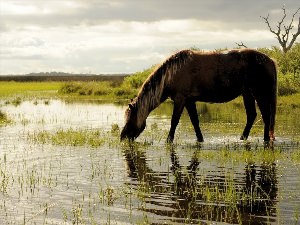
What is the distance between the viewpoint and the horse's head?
14.2 m

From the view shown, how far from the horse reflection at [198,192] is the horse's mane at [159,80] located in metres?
3.12

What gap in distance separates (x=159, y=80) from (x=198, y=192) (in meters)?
6.48

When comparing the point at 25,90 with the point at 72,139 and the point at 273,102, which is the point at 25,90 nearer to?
the point at 72,139

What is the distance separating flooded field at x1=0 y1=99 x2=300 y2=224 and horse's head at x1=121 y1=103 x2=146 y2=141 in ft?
1.47

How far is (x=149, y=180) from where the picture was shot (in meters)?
9.37

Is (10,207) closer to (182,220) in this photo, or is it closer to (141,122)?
(182,220)

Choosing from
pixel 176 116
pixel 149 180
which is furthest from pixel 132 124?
pixel 149 180

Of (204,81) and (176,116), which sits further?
(204,81)

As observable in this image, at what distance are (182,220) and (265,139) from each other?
8066mm

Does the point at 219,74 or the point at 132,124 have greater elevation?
the point at 219,74

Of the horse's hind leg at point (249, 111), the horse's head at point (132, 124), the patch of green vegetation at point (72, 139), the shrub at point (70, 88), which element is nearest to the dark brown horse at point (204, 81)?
the horse's head at point (132, 124)

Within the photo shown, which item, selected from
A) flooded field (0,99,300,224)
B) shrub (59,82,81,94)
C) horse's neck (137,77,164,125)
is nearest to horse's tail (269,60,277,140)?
flooded field (0,99,300,224)

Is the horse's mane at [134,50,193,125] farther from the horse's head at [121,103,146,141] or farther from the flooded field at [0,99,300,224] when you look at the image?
the flooded field at [0,99,300,224]

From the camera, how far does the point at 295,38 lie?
53.1 meters
